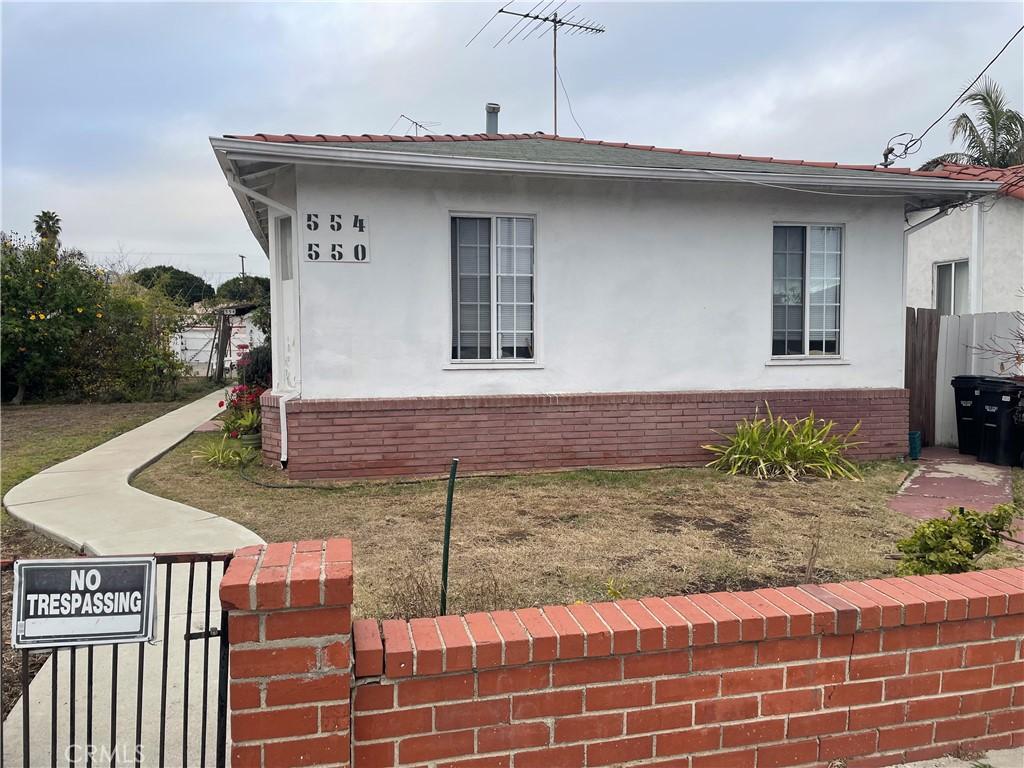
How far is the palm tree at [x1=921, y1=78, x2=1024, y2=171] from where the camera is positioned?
23266mm

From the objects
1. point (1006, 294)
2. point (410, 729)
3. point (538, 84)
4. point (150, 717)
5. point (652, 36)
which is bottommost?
point (150, 717)

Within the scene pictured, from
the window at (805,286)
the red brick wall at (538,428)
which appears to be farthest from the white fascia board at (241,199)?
the window at (805,286)

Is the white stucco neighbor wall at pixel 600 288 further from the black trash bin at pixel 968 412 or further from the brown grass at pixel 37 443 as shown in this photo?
the brown grass at pixel 37 443

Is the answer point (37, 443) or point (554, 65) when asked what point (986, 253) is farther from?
point (37, 443)

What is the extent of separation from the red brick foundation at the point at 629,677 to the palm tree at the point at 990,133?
979 inches

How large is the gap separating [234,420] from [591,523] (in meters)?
6.17

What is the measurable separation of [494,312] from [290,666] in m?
6.49

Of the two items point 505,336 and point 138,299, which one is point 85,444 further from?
point 138,299

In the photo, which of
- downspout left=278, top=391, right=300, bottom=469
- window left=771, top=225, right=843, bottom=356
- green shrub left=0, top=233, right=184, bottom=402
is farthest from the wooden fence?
green shrub left=0, top=233, right=184, bottom=402

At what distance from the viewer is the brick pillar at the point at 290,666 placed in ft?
6.58

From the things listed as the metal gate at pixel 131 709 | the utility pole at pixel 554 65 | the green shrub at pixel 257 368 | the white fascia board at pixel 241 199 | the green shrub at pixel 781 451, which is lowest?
the metal gate at pixel 131 709

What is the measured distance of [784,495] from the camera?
721cm

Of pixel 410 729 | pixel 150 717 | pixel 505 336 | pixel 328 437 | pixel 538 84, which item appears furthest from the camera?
pixel 538 84

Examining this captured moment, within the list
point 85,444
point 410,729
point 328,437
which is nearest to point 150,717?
point 410,729
